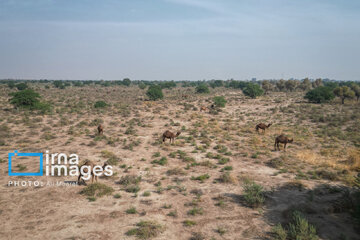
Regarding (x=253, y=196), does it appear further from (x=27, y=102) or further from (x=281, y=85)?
(x=281, y=85)

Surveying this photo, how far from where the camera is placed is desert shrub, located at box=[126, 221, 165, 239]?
7.95 m

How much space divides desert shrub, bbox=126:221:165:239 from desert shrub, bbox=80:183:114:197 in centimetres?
309

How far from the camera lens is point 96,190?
11125 millimetres

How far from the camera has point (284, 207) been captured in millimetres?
9734

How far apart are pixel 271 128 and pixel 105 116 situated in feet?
76.3

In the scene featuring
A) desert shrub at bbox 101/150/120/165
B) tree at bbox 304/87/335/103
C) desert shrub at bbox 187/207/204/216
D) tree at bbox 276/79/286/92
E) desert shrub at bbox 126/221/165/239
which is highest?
tree at bbox 276/79/286/92

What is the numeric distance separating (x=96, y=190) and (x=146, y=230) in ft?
13.9

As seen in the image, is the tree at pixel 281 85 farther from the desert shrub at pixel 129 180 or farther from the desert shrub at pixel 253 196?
the desert shrub at pixel 129 180

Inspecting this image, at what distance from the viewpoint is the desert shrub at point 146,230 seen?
7951mm

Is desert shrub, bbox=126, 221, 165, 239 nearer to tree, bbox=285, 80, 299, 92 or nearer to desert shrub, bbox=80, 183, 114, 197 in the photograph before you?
desert shrub, bbox=80, 183, 114, 197

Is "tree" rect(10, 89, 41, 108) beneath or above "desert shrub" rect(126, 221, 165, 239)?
above

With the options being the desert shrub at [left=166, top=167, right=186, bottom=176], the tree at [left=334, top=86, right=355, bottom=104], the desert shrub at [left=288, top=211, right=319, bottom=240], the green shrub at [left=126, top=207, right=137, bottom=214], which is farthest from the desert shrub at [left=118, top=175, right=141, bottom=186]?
the tree at [left=334, top=86, right=355, bottom=104]

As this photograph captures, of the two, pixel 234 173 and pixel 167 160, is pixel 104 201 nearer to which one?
pixel 167 160

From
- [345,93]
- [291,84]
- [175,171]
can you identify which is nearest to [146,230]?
[175,171]
